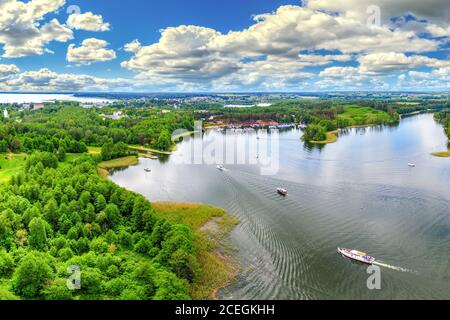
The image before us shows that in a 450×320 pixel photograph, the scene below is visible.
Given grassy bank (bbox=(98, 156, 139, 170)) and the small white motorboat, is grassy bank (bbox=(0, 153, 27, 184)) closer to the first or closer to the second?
grassy bank (bbox=(98, 156, 139, 170))

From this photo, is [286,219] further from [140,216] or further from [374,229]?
[140,216]

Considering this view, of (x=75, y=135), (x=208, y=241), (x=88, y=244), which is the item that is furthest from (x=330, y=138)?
(x=88, y=244)

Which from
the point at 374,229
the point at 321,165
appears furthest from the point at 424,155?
the point at 374,229

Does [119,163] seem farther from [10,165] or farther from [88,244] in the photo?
[88,244]

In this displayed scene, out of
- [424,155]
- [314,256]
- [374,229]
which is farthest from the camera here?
[424,155]

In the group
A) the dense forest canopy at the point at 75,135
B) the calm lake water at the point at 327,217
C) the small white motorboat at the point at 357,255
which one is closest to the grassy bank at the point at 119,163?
the calm lake water at the point at 327,217

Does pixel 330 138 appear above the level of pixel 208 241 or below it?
above

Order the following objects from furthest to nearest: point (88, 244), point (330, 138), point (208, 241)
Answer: point (330, 138) → point (208, 241) → point (88, 244)
